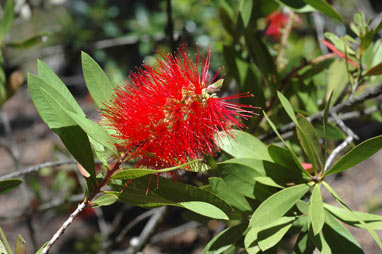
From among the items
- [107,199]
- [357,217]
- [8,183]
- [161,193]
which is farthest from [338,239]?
[8,183]

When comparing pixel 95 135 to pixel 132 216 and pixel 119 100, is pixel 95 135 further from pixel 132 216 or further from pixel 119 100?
pixel 132 216

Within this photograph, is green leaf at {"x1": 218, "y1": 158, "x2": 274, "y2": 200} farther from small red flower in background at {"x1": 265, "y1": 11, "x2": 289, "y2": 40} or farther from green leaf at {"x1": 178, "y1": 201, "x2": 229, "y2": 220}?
small red flower in background at {"x1": 265, "y1": 11, "x2": 289, "y2": 40}

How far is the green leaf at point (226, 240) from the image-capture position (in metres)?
0.96

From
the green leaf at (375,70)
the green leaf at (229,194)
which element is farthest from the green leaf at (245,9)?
the green leaf at (229,194)

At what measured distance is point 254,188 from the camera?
927 millimetres

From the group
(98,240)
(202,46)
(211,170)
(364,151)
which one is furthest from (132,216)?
(364,151)

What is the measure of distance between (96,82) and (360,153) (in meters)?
0.63

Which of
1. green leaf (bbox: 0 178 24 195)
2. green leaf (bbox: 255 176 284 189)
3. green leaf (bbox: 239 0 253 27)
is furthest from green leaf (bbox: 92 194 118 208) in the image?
green leaf (bbox: 239 0 253 27)

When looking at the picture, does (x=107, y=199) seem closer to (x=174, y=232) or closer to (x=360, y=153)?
(x=360, y=153)

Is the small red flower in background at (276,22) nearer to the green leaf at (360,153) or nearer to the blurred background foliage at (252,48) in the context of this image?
the blurred background foliage at (252,48)

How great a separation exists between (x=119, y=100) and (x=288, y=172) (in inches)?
18.3

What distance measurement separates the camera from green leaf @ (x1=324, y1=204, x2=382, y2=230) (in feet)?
2.77

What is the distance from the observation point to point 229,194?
925 mm

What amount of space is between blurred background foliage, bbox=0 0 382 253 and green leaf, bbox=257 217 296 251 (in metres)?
0.25
